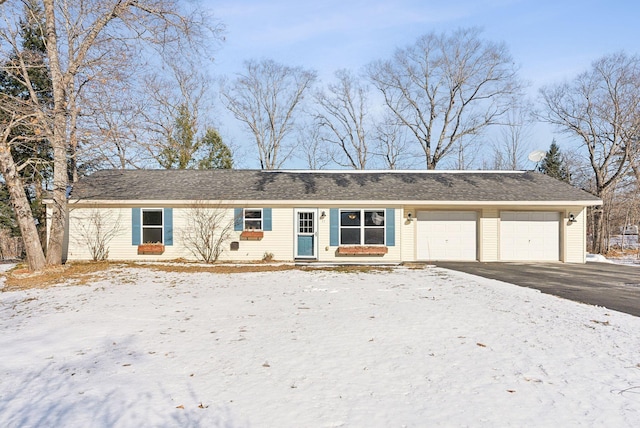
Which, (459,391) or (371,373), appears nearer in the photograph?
(459,391)

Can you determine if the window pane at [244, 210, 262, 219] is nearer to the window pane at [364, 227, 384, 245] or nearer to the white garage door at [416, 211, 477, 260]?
the window pane at [364, 227, 384, 245]

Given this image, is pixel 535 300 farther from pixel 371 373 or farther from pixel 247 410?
pixel 247 410

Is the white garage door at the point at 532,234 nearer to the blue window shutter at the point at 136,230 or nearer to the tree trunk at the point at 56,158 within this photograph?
the blue window shutter at the point at 136,230

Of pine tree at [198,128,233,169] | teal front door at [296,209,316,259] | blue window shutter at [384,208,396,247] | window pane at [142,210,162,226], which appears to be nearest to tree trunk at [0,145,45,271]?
window pane at [142,210,162,226]

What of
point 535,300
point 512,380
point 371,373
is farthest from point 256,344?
point 535,300

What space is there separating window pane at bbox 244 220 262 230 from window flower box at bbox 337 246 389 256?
3.06 m

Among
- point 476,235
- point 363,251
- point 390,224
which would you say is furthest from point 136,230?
point 476,235

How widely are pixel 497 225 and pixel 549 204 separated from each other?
6.20 feet

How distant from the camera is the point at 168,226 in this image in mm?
14164

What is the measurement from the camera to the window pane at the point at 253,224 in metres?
14.3

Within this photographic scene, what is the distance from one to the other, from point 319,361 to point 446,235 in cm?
1179

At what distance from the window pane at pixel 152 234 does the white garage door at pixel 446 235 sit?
958cm

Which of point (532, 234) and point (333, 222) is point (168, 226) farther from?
point (532, 234)

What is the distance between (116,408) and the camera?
331 cm
